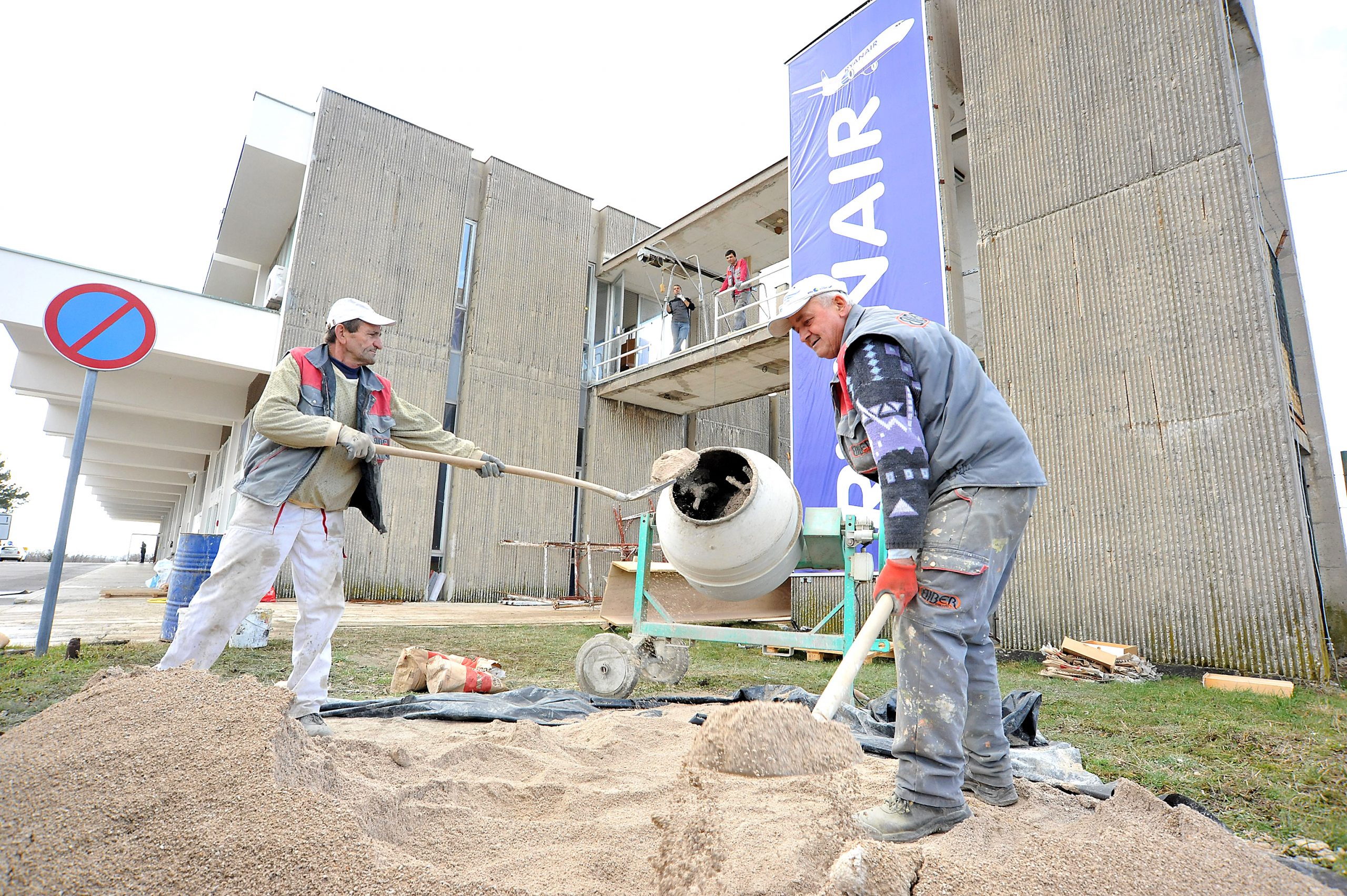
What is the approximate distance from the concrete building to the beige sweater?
6319mm

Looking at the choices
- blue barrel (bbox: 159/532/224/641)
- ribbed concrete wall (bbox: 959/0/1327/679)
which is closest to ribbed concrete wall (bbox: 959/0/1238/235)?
ribbed concrete wall (bbox: 959/0/1327/679)

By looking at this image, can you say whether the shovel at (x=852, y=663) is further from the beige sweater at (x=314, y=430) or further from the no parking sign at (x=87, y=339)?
the no parking sign at (x=87, y=339)

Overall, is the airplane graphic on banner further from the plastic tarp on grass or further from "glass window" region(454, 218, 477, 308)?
"glass window" region(454, 218, 477, 308)

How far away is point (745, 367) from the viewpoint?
1377cm

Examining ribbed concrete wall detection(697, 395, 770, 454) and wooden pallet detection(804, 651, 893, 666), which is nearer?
wooden pallet detection(804, 651, 893, 666)

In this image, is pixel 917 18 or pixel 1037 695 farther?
pixel 917 18

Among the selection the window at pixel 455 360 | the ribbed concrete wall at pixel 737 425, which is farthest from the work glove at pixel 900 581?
the ribbed concrete wall at pixel 737 425

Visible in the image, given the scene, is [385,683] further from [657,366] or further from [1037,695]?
[657,366]

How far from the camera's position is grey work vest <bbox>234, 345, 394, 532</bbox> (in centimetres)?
309

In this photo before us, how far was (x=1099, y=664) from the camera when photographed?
5.75 meters

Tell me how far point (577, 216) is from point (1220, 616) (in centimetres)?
1512

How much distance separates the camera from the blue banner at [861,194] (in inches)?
317

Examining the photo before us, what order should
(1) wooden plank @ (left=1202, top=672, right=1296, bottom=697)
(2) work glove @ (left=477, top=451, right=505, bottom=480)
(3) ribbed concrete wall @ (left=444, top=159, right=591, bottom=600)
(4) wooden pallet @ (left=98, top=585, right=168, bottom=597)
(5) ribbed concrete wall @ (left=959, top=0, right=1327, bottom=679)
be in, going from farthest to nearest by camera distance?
(3) ribbed concrete wall @ (left=444, top=159, right=591, bottom=600)
(4) wooden pallet @ (left=98, top=585, right=168, bottom=597)
(5) ribbed concrete wall @ (left=959, top=0, right=1327, bottom=679)
(1) wooden plank @ (left=1202, top=672, right=1296, bottom=697)
(2) work glove @ (left=477, top=451, right=505, bottom=480)

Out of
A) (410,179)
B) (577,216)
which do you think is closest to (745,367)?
(577,216)
